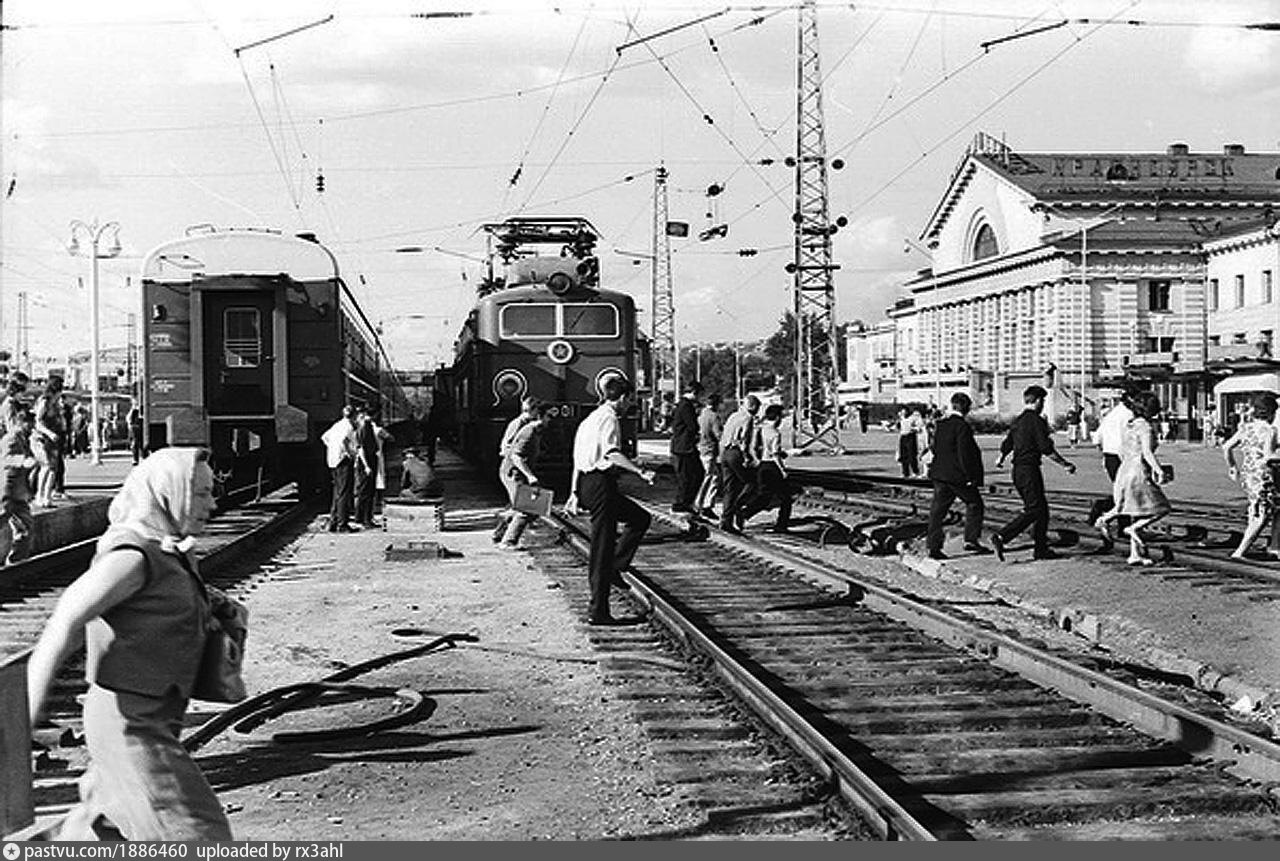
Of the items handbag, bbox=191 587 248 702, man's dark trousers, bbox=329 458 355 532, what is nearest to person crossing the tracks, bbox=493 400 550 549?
man's dark trousers, bbox=329 458 355 532

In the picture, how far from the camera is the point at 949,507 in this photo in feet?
54.2

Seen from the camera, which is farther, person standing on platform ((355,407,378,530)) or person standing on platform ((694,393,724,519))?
person standing on platform ((694,393,724,519))

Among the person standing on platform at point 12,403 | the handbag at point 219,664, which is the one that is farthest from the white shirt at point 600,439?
the person standing on platform at point 12,403

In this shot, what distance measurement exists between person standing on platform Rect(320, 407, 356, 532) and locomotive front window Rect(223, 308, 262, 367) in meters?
2.23

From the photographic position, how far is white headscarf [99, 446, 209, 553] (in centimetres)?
443

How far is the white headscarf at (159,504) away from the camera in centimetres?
443

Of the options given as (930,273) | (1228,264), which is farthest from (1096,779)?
(930,273)

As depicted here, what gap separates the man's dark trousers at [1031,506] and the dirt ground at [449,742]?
16.7 feet

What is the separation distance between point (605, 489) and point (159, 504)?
6.83 m

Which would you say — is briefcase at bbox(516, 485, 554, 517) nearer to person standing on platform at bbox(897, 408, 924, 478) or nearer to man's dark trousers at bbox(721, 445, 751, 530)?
man's dark trousers at bbox(721, 445, 751, 530)

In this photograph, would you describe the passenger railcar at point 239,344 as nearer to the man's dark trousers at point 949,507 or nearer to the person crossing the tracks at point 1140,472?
the man's dark trousers at point 949,507

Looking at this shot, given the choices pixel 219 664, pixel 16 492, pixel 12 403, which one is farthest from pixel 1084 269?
pixel 219 664

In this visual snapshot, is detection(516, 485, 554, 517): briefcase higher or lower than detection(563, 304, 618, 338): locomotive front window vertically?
lower

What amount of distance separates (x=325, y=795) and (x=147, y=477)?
8.58 ft
